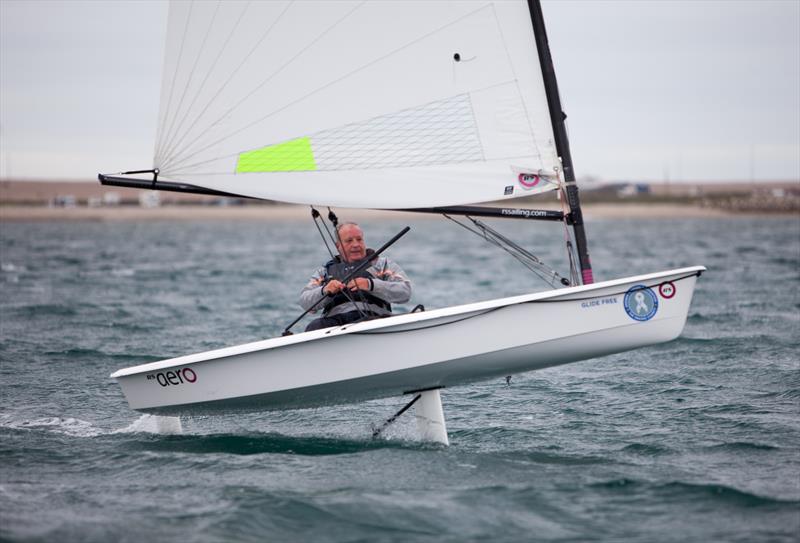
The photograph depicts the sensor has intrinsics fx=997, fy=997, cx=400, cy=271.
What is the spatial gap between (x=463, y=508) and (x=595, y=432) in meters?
2.11

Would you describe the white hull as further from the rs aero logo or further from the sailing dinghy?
the sailing dinghy

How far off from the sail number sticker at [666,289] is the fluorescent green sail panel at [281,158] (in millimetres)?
2509

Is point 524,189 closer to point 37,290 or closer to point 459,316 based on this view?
point 459,316

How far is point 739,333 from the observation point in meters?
11.8

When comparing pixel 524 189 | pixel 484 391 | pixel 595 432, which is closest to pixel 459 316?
pixel 524 189

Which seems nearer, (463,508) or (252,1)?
(463,508)

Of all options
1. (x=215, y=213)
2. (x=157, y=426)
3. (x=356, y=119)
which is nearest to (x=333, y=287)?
(x=356, y=119)

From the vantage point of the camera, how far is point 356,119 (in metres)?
7.06

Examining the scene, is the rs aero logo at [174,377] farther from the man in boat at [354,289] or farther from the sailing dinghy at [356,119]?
the man in boat at [354,289]

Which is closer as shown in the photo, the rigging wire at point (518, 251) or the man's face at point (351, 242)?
the rigging wire at point (518, 251)

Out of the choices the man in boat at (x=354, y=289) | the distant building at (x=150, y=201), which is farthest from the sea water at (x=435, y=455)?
the distant building at (x=150, y=201)

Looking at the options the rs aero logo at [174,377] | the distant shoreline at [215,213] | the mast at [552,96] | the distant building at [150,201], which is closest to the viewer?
the rs aero logo at [174,377]

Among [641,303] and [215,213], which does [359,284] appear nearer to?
[641,303]

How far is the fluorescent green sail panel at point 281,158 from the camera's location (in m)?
6.99
